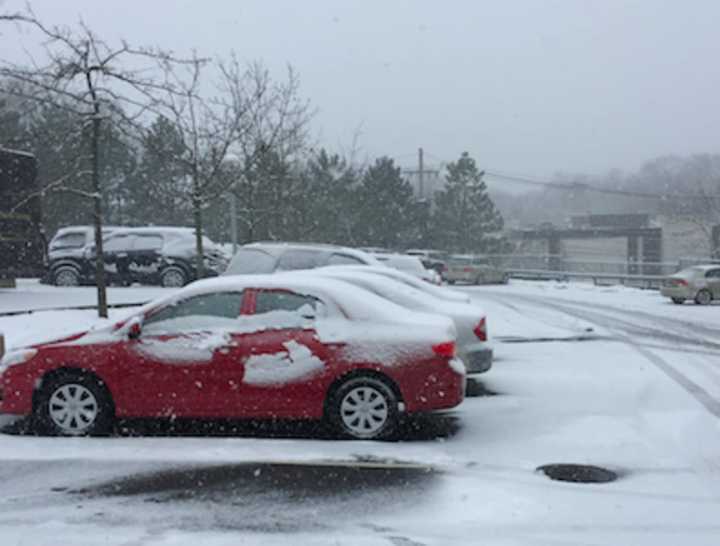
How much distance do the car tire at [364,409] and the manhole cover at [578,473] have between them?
56.0 inches

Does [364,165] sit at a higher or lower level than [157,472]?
higher

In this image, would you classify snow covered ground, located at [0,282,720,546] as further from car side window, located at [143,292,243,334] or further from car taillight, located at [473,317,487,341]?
car side window, located at [143,292,243,334]

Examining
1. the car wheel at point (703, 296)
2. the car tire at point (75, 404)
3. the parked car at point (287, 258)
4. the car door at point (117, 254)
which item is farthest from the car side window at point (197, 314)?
the car wheel at point (703, 296)

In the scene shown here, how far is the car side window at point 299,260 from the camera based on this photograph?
14062 mm

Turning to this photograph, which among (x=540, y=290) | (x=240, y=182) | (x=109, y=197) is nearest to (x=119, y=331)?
(x=240, y=182)

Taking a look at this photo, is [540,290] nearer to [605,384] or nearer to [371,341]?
[605,384]

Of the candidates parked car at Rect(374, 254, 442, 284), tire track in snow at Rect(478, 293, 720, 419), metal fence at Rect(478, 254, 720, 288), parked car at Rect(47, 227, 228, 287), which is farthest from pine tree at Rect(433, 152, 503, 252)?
parked car at Rect(374, 254, 442, 284)

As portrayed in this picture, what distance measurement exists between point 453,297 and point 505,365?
1.27 meters

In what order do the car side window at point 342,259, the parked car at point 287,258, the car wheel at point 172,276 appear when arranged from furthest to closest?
the car wheel at point 172,276 < the car side window at point 342,259 < the parked car at point 287,258

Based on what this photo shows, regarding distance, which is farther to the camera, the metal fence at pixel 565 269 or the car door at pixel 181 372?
the metal fence at pixel 565 269

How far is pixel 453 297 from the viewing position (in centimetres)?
1146

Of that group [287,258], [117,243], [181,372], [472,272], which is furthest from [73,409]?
[472,272]

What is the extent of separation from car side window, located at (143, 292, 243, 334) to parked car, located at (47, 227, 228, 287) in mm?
14155

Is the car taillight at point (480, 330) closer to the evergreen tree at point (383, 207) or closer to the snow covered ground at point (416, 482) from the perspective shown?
the snow covered ground at point (416, 482)
